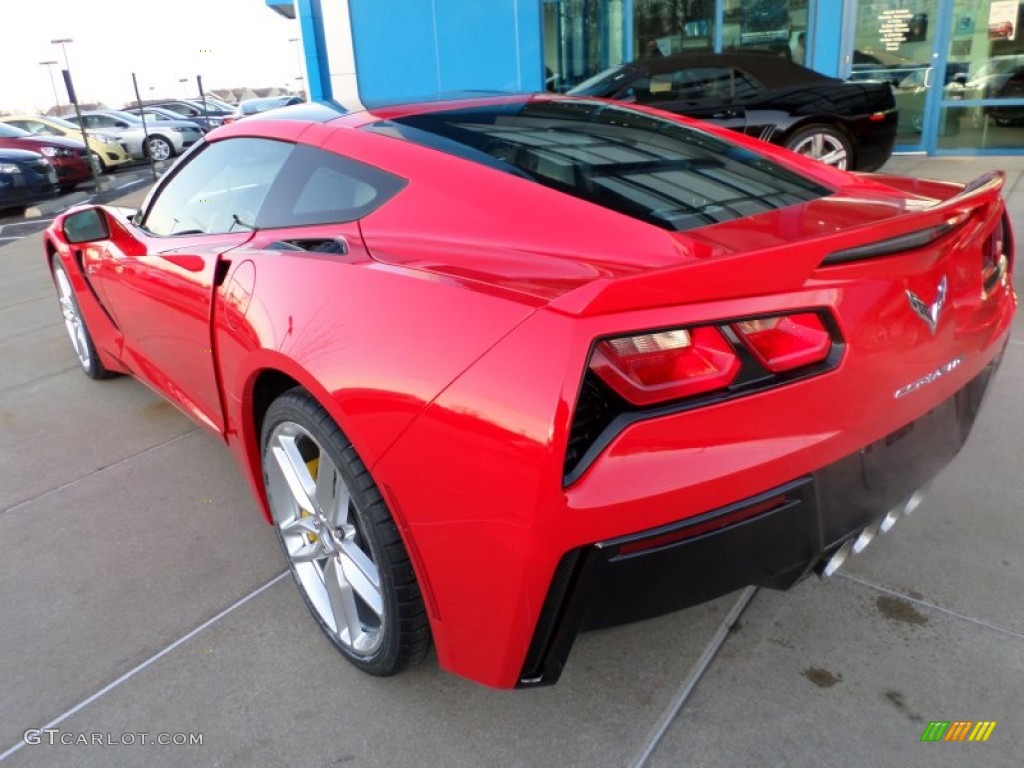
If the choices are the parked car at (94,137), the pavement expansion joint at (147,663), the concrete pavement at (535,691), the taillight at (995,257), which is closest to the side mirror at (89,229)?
the concrete pavement at (535,691)

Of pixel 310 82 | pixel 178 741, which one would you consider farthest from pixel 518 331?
pixel 310 82

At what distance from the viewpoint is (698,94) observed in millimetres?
8492

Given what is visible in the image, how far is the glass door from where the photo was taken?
1027 centimetres

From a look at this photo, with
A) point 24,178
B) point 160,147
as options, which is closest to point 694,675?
point 24,178

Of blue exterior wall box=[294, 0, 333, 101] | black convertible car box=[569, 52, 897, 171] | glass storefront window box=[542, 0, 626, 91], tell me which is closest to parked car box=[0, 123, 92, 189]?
blue exterior wall box=[294, 0, 333, 101]

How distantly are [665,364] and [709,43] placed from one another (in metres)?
11.0

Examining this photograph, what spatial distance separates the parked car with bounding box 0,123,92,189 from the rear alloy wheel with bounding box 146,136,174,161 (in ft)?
15.1

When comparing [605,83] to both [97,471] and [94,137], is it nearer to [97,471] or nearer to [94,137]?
[97,471]

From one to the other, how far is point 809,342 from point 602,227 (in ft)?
1.64

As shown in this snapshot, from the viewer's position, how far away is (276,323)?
80.4 inches

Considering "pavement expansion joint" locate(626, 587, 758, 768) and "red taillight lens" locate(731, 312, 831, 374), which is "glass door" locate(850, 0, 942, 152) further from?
"red taillight lens" locate(731, 312, 831, 374)

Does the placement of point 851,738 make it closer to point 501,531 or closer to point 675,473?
point 675,473

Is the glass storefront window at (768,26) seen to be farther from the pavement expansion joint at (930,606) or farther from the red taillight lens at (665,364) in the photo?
the red taillight lens at (665,364)

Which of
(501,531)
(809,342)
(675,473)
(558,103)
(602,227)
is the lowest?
(501,531)
